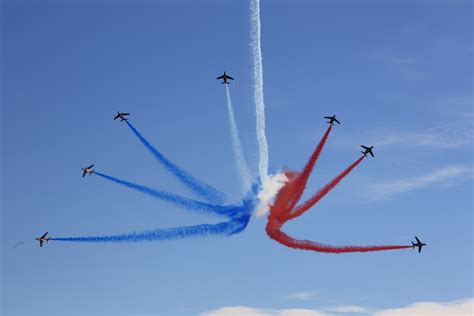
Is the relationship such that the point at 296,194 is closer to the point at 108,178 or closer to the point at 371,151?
the point at 371,151

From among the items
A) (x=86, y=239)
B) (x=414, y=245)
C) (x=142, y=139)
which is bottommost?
(x=86, y=239)

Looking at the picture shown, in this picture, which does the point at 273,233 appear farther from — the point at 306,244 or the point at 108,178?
the point at 108,178

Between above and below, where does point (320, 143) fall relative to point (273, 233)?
above

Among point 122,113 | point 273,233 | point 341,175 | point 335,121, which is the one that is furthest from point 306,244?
point 122,113

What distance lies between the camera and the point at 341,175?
4218 inches

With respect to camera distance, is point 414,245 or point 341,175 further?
point 414,245

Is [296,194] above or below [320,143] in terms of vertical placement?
below

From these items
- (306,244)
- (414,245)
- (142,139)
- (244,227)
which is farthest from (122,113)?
(414,245)

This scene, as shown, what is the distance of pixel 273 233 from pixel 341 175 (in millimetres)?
15211

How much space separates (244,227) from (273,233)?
5145mm

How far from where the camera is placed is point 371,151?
119312 millimetres

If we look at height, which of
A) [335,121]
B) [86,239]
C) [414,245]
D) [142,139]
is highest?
[335,121]

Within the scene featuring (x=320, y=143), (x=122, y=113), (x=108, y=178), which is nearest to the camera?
(x=320, y=143)

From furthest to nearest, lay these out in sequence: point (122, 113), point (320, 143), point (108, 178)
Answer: point (122, 113) → point (108, 178) → point (320, 143)
